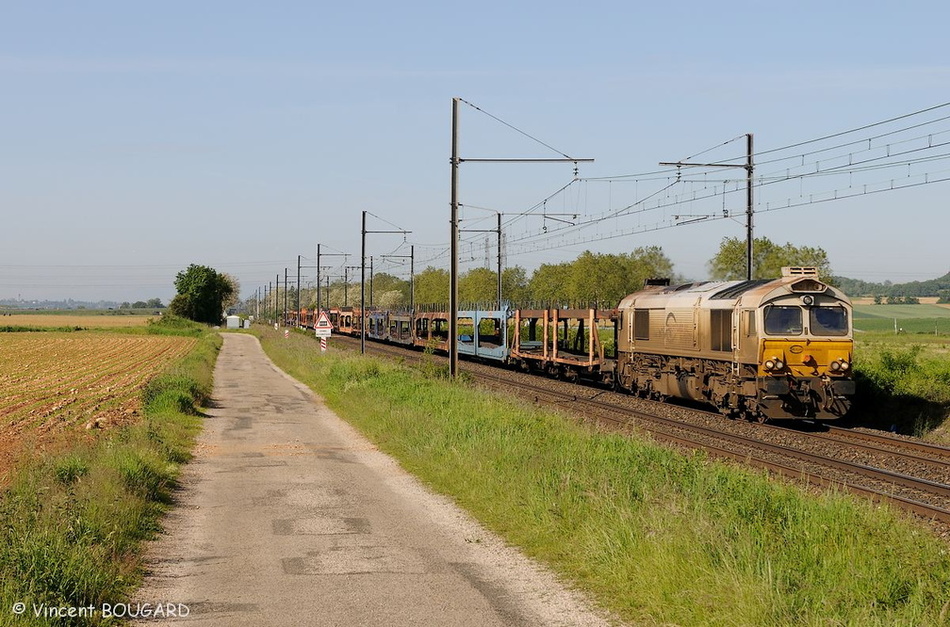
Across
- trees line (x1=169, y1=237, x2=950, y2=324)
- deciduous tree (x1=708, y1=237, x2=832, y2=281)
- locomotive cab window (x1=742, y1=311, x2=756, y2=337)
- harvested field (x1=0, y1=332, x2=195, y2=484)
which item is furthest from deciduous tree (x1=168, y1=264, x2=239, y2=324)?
locomotive cab window (x1=742, y1=311, x2=756, y2=337)

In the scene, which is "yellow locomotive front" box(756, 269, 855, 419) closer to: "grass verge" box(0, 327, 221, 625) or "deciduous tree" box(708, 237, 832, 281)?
"grass verge" box(0, 327, 221, 625)

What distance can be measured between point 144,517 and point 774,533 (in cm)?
748

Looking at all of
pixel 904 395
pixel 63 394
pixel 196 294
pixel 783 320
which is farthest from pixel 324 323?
pixel 196 294

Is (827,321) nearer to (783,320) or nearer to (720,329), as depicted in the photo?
(783,320)

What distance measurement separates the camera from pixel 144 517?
39.6 ft

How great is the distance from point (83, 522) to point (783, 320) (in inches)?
731

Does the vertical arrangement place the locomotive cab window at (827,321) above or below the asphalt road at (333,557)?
above

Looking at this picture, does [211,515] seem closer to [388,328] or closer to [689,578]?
[689,578]

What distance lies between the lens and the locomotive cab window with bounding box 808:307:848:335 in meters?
24.5

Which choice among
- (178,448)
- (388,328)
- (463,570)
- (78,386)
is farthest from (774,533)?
(388,328)

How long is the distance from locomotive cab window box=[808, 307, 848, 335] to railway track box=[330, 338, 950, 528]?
2456mm

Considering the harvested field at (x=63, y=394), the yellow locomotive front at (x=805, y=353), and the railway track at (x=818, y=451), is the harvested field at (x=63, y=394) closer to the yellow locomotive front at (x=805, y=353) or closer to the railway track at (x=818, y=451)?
Result: the railway track at (x=818, y=451)

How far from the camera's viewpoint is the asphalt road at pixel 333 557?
8422 millimetres

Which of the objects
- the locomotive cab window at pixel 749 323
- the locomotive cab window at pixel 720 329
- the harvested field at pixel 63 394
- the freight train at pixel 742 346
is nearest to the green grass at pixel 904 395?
the freight train at pixel 742 346
